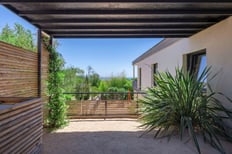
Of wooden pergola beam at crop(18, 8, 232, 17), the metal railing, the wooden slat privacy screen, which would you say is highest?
wooden pergola beam at crop(18, 8, 232, 17)

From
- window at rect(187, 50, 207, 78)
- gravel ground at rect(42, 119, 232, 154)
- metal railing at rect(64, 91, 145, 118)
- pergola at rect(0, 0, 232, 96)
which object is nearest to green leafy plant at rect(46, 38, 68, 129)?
gravel ground at rect(42, 119, 232, 154)

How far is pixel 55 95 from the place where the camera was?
552 centimetres

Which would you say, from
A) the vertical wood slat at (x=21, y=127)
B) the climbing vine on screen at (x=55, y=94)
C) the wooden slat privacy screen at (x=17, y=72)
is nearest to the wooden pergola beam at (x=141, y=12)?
the wooden slat privacy screen at (x=17, y=72)

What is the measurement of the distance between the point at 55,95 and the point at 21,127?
3039mm

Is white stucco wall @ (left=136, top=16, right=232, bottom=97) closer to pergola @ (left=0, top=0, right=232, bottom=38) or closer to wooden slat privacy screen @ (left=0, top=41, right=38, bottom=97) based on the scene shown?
pergola @ (left=0, top=0, right=232, bottom=38)

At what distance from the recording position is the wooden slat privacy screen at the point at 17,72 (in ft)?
10.9

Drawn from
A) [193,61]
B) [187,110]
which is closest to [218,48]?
[187,110]

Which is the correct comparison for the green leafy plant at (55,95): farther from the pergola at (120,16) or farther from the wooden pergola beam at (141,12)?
the wooden pergola beam at (141,12)

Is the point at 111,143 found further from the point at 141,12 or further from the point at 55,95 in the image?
the point at 141,12

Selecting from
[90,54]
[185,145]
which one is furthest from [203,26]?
[90,54]

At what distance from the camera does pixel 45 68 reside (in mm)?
5430

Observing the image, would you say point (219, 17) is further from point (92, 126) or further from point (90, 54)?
point (90, 54)

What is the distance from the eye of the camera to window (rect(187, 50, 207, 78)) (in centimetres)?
562

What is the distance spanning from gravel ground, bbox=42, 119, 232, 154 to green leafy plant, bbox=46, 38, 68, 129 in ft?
1.18
